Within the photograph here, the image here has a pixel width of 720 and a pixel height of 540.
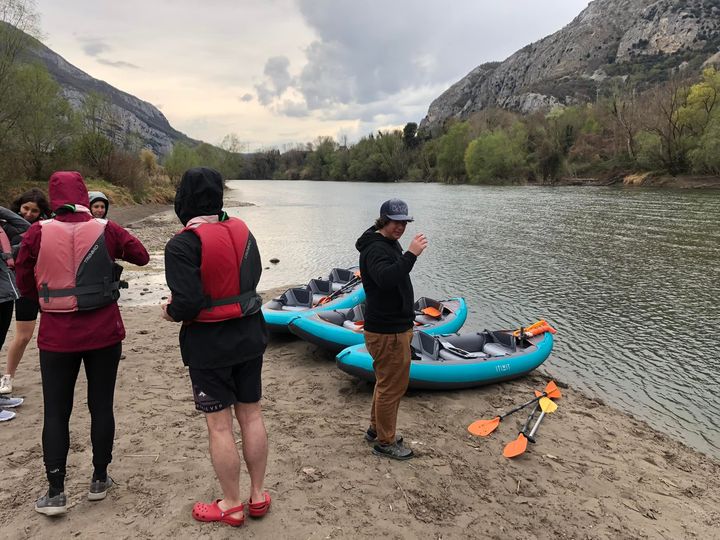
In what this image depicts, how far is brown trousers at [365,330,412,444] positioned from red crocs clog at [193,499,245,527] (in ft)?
4.37

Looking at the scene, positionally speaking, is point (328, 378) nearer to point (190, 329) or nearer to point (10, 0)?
point (190, 329)

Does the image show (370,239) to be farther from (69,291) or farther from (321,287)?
(321,287)

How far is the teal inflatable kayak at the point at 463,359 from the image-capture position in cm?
554

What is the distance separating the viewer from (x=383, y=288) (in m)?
3.41

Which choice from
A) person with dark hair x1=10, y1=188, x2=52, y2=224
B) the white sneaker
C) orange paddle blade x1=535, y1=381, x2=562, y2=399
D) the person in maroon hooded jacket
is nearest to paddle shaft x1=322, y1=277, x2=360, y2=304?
orange paddle blade x1=535, y1=381, x2=562, y2=399

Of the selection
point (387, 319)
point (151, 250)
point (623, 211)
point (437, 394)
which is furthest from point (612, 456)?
point (623, 211)

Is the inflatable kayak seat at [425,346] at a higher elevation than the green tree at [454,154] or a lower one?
lower

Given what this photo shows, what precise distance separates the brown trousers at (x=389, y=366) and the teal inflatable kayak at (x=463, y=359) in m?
1.60

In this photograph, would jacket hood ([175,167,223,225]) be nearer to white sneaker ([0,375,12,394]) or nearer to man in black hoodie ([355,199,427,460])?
man in black hoodie ([355,199,427,460])

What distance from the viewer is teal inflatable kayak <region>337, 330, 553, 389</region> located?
5539 millimetres

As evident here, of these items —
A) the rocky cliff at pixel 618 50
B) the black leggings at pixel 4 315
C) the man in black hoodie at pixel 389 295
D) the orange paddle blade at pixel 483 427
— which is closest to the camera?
the man in black hoodie at pixel 389 295

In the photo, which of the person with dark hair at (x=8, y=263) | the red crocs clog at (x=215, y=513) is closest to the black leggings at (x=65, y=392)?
the red crocs clog at (x=215, y=513)

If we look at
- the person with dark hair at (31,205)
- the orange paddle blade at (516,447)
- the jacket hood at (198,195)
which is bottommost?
the orange paddle blade at (516,447)

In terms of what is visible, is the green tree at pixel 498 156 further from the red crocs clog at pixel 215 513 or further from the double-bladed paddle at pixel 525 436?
the red crocs clog at pixel 215 513
